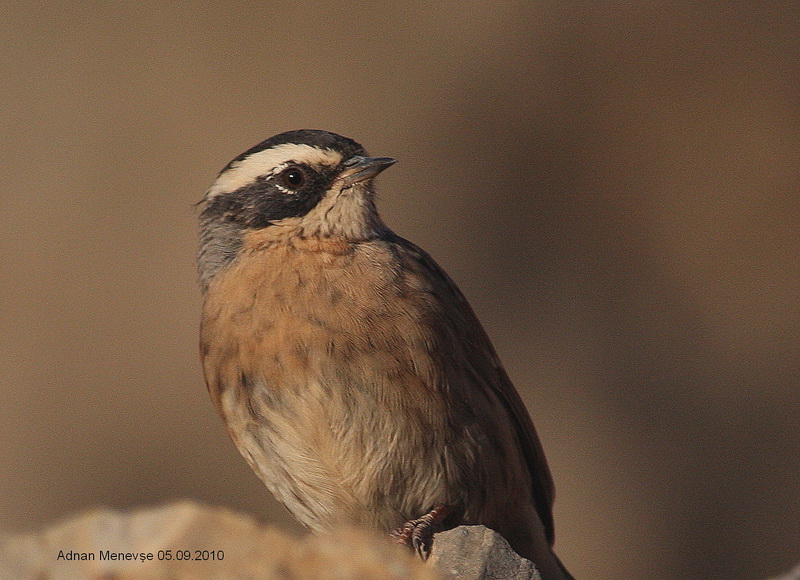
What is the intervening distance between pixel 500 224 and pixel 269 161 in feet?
→ 19.8

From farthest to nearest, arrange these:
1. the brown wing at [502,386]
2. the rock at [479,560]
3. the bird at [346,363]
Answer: the brown wing at [502,386] → the bird at [346,363] → the rock at [479,560]

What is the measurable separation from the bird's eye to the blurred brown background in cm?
535

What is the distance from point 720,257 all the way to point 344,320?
7.40 m

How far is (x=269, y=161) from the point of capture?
599 cm

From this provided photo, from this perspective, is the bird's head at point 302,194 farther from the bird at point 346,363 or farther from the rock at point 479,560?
the rock at point 479,560

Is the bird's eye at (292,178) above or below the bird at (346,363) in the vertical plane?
above

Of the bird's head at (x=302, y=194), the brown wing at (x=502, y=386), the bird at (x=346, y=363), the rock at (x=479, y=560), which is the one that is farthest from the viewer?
the brown wing at (x=502, y=386)

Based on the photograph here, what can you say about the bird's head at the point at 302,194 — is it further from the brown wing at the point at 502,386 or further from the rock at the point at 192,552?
the rock at the point at 192,552

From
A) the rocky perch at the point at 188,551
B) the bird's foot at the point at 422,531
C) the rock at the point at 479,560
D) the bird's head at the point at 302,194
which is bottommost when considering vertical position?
the bird's foot at the point at 422,531

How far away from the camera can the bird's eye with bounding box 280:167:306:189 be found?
588cm

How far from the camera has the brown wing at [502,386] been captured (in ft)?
19.6

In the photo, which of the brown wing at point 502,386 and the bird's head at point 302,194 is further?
the brown wing at point 502,386

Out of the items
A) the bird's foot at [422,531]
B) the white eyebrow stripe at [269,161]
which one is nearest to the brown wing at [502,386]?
the white eyebrow stripe at [269,161]

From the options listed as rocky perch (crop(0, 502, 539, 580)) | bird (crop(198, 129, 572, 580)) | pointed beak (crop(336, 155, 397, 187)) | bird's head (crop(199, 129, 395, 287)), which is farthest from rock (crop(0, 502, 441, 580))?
pointed beak (crop(336, 155, 397, 187))
